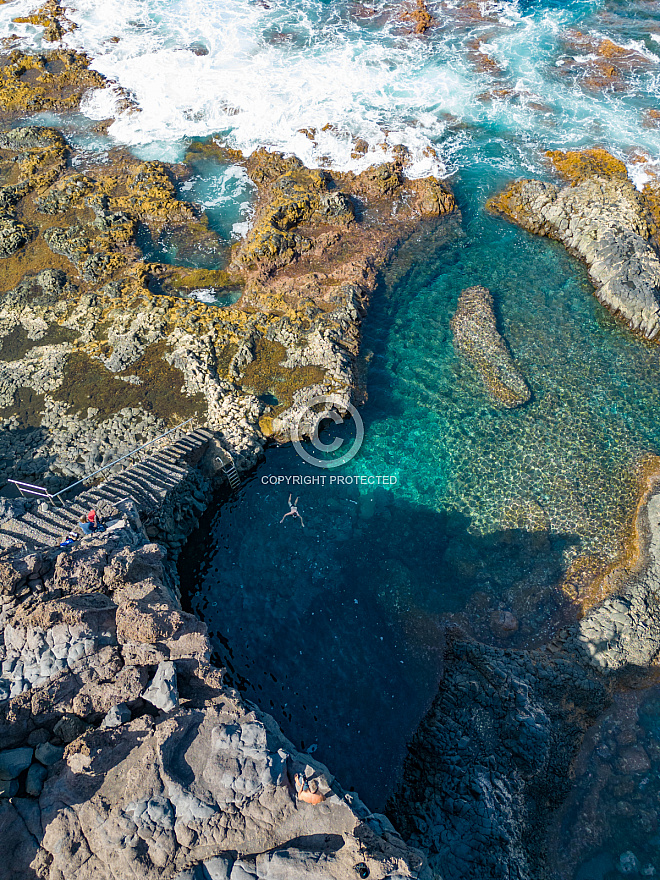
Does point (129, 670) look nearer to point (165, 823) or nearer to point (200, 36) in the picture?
Answer: point (165, 823)

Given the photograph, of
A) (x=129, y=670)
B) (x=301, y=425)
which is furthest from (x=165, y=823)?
(x=301, y=425)

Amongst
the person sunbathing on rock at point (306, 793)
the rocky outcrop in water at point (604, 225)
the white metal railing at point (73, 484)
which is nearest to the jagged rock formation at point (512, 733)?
the person sunbathing on rock at point (306, 793)

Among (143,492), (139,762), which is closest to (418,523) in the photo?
(143,492)

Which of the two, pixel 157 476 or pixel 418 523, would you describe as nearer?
pixel 157 476

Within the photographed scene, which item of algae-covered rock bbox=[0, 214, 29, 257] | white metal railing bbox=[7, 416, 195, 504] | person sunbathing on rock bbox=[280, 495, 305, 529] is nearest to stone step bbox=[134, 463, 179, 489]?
white metal railing bbox=[7, 416, 195, 504]

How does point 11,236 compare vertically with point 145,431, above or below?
above

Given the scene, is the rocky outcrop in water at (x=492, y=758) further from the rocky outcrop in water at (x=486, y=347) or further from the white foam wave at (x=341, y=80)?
the white foam wave at (x=341, y=80)

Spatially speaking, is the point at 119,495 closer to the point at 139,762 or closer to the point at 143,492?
the point at 143,492
